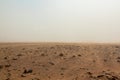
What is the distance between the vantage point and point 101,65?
16.9m

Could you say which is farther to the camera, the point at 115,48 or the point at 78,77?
the point at 115,48

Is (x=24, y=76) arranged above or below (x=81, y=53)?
below

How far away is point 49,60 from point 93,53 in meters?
4.04

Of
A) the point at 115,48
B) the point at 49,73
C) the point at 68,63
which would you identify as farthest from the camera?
the point at 115,48

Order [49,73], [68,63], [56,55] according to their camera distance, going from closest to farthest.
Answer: [49,73] < [68,63] < [56,55]

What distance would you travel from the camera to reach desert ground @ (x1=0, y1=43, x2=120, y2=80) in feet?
50.1

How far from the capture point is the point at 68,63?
17547mm

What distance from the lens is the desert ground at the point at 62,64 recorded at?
15.3 m

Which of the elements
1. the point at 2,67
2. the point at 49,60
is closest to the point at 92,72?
the point at 49,60

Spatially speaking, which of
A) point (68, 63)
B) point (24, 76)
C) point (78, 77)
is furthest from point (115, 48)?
point (24, 76)

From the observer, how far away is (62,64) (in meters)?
17.4

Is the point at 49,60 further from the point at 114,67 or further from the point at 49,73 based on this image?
the point at 114,67

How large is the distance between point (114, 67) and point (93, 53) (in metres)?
3.77

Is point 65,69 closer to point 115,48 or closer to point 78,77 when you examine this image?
point 78,77
